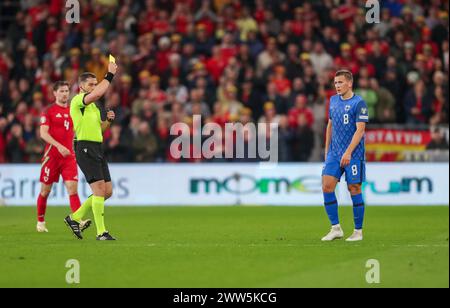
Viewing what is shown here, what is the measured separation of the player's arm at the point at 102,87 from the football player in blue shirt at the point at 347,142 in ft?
9.22

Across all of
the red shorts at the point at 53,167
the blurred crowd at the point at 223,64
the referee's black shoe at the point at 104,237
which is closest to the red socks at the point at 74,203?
the red shorts at the point at 53,167

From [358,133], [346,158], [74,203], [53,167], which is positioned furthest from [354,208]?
[53,167]

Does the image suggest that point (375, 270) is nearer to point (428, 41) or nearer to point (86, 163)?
point (86, 163)

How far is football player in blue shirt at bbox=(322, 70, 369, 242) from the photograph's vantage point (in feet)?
44.7

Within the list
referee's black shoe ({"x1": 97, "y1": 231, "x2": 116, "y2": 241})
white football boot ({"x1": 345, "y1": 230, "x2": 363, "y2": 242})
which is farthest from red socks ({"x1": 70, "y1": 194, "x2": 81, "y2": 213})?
white football boot ({"x1": 345, "y1": 230, "x2": 363, "y2": 242})

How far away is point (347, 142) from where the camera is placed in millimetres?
13789

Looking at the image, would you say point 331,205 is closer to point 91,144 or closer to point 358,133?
point 358,133

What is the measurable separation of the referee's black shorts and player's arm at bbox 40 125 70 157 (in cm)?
144

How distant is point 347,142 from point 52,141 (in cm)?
462

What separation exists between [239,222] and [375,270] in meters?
7.61

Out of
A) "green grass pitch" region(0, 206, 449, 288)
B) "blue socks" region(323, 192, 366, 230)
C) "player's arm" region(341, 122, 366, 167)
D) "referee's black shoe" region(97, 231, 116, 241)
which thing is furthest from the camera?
"referee's black shoe" region(97, 231, 116, 241)

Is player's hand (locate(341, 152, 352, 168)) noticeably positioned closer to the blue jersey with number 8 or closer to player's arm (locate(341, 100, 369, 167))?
player's arm (locate(341, 100, 369, 167))

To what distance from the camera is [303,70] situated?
25.3 metres
